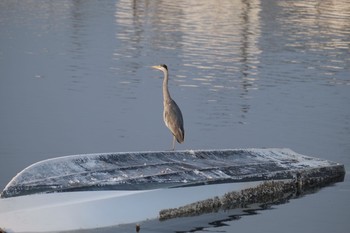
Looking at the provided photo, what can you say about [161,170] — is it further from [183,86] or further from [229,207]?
[183,86]

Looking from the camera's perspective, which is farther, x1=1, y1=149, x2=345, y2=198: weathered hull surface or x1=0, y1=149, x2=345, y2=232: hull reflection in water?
x1=1, y1=149, x2=345, y2=198: weathered hull surface

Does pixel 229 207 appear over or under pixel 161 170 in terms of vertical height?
under

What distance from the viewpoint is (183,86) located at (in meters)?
25.4

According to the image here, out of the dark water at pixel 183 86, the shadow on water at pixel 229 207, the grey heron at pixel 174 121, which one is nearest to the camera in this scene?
the shadow on water at pixel 229 207

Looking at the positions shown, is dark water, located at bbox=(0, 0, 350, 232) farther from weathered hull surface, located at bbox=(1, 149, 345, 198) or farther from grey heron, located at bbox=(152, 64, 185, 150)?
grey heron, located at bbox=(152, 64, 185, 150)

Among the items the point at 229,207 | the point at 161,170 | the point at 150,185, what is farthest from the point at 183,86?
the point at 150,185

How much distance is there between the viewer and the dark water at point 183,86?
1864cm

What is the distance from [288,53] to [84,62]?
7.08 metres

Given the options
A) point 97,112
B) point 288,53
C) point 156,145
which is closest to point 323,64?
point 288,53

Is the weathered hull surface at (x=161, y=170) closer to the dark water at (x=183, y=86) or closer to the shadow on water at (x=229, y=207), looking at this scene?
the shadow on water at (x=229, y=207)

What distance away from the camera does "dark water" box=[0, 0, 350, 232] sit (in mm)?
18641

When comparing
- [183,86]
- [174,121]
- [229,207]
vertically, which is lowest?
[183,86]

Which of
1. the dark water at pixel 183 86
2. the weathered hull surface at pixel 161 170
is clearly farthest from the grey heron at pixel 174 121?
the weathered hull surface at pixel 161 170

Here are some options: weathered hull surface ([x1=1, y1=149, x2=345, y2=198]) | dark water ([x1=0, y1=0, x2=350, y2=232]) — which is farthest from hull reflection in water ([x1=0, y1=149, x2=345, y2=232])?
dark water ([x1=0, y1=0, x2=350, y2=232])
